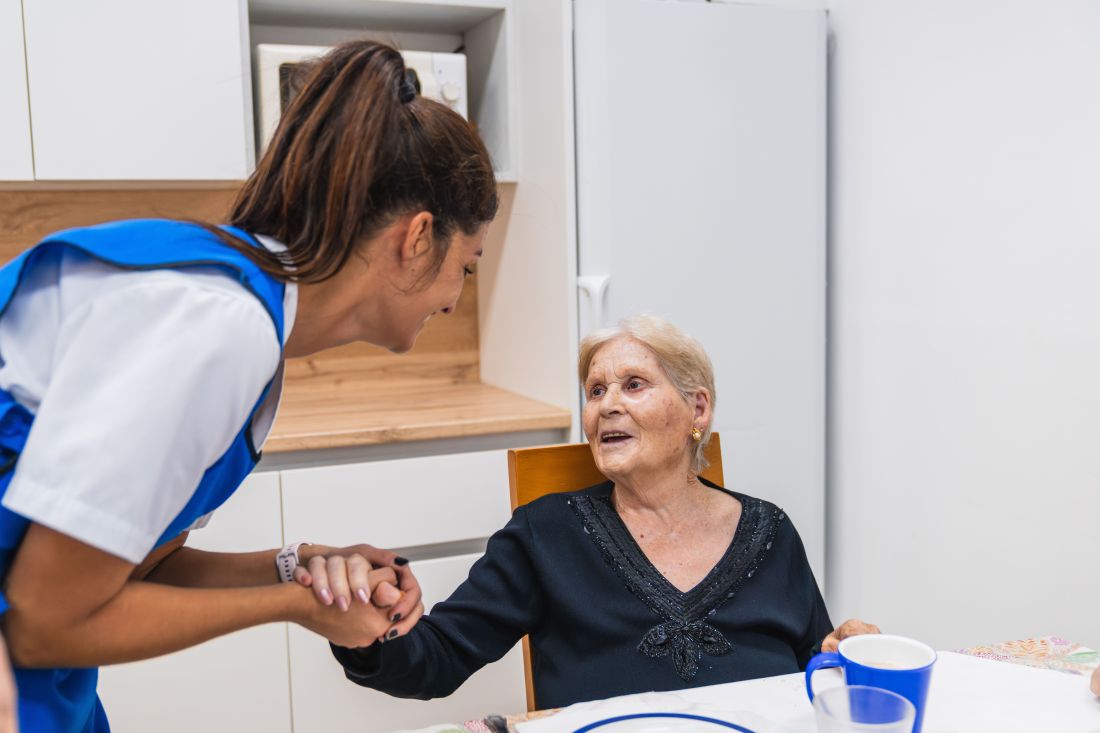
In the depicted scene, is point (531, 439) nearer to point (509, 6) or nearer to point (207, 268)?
point (509, 6)

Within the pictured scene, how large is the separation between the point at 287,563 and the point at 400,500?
1.21m

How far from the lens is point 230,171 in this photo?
225 centimetres

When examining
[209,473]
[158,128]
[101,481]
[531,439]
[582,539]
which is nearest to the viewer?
[101,481]

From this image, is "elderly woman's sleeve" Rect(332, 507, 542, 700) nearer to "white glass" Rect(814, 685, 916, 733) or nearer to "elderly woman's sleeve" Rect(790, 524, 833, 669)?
"elderly woman's sleeve" Rect(790, 524, 833, 669)

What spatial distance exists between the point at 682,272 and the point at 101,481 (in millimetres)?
1840

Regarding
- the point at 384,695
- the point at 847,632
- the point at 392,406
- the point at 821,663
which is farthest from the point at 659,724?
the point at 392,406

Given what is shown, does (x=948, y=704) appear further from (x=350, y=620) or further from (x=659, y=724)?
(x=350, y=620)

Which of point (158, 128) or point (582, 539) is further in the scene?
point (158, 128)

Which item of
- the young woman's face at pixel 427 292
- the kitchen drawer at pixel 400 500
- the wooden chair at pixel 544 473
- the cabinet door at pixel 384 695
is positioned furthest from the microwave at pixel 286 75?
the young woman's face at pixel 427 292

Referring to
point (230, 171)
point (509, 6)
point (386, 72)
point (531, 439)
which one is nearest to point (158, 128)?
point (230, 171)

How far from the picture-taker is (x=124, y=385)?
2.13 ft

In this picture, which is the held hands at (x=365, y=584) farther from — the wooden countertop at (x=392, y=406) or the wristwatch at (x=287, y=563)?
the wooden countertop at (x=392, y=406)

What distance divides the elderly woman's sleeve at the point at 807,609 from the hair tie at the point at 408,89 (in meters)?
0.96

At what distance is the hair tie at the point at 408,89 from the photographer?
873mm
